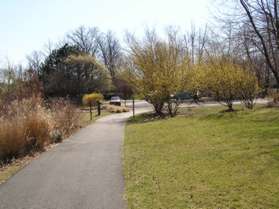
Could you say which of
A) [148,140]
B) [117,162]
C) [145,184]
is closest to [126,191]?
[145,184]

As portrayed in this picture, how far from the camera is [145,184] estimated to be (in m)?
8.15

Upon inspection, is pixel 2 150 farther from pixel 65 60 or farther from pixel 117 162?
pixel 65 60

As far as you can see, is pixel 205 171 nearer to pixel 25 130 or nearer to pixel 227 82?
pixel 25 130

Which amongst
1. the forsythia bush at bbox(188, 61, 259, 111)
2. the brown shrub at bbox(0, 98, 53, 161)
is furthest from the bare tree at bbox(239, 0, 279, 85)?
the brown shrub at bbox(0, 98, 53, 161)

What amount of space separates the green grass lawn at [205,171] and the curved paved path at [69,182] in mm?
356

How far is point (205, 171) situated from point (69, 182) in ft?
9.26

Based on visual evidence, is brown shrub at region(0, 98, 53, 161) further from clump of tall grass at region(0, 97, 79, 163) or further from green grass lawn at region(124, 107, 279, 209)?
green grass lawn at region(124, 107, 279, 209)

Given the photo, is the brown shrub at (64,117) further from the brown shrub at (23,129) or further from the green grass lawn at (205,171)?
the green grass lawn at (205,171)

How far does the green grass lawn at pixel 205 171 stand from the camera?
6734mm

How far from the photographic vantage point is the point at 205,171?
348 inches

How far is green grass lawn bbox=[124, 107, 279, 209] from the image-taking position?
6734 mm

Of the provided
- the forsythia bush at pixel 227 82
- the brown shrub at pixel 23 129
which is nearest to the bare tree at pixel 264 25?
the forsythia bush at pixel 227 82

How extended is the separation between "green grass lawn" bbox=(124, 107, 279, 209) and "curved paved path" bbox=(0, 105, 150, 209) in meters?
0.36

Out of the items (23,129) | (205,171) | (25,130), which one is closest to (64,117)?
(25,130)
